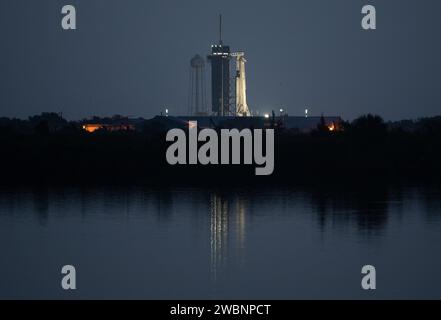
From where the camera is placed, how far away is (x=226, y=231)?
25188mm

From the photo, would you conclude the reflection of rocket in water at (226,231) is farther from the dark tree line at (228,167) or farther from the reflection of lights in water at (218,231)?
the dark tree line at (228,167)

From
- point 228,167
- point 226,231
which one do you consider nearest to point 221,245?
point 226,231

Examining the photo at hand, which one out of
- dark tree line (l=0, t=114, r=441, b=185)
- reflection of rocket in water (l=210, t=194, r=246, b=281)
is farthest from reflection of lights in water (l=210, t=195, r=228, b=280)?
dark tree line (l=0, t=114, r=441, b=185)

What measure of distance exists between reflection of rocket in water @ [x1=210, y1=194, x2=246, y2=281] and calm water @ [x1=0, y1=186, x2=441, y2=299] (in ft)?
0.09

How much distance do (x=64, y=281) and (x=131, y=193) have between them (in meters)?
16.8

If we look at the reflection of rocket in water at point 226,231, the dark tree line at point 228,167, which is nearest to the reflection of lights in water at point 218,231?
the reflection of rocket in water at point 226,231

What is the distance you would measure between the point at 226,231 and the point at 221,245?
2305mm

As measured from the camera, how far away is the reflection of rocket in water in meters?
20.9

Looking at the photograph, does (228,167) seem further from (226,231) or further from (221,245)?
(221,245)
